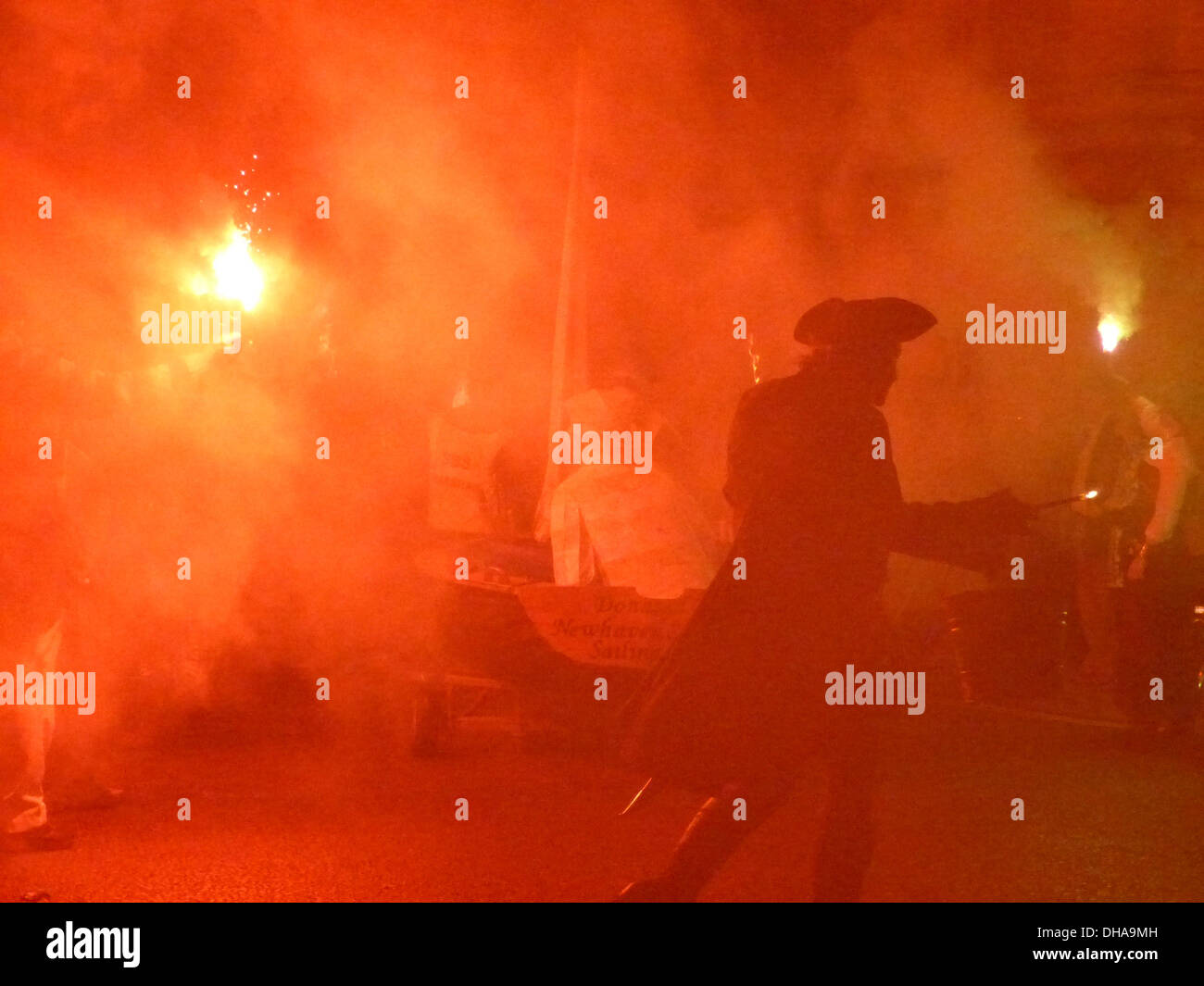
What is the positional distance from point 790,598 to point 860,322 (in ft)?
Result: 2.42

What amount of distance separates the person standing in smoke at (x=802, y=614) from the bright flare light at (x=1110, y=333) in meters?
3.71

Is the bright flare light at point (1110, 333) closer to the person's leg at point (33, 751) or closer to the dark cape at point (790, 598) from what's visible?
the dark cape at point (790, 598)

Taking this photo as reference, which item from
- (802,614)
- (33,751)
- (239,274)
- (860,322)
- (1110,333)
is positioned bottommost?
(33,751)

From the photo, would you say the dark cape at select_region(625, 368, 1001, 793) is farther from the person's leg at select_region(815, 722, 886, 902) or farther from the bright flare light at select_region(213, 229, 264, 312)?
the bright flare light at select_region(213, 229, 264, 312)

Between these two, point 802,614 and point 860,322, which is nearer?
point 802,614

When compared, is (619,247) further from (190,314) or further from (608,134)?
(190,314)

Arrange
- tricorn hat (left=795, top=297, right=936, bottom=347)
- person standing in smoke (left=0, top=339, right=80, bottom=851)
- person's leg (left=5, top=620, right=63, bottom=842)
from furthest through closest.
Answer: person standing in smoke (left=0, top=339, right=80, bottom=851)
person's leg (left=5, top=620, right=63, bottom=842)
tricorn hat (left=795, top=297, right=936, bottom=347)

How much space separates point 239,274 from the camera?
648cm

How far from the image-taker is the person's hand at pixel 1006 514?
2.97 meters

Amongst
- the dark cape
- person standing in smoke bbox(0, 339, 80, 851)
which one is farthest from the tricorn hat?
person standing in smoke bbox(0, 339, 80, 851)

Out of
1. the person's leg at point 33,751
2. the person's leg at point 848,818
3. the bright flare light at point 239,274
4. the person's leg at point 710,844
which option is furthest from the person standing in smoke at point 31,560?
the person's leg at point 848,818

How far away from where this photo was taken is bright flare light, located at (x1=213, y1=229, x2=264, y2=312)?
21.2 ft

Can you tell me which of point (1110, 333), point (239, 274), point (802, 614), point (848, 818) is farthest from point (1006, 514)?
point (239, 274)

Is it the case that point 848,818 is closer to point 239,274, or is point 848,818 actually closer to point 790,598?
point 790,598
